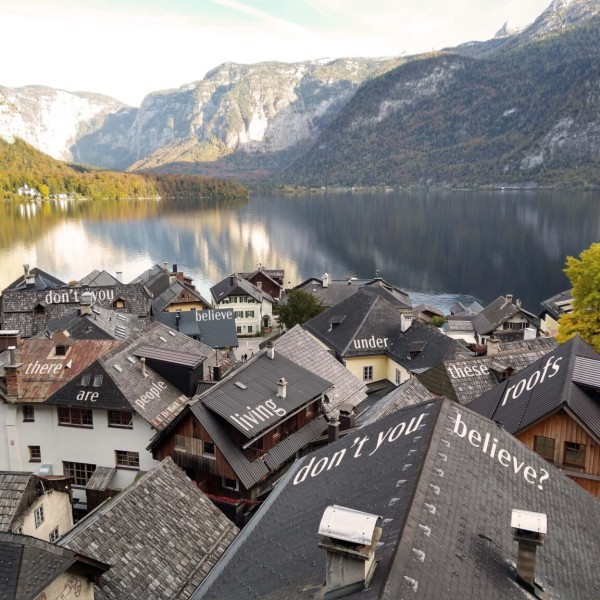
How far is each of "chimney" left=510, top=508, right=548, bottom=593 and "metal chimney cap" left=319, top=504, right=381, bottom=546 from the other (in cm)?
306

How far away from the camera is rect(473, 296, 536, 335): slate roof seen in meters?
68.3

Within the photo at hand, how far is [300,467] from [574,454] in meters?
12.8

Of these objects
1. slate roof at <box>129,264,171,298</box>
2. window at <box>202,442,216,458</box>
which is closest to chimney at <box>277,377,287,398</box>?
window at <box>202,442,216,458</box>

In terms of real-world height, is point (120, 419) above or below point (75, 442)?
above

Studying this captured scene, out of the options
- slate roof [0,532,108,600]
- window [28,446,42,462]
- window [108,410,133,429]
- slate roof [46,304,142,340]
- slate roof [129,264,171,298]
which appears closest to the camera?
slate roof [0,532,108,600]

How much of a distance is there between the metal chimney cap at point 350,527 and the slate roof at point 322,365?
23931 mm

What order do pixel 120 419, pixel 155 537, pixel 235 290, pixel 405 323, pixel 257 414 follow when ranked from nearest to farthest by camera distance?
pixel 155 537 < pixel 257 414 < pixel 120 419 < pixel 405 323 < pixel 235 290

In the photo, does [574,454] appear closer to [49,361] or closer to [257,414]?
[257,414]

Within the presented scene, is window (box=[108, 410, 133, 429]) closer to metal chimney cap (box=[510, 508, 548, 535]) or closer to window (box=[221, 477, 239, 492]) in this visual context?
window (box=[221, 477, 239, 492])

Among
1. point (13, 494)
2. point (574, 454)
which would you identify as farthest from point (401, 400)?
point (13, 494)

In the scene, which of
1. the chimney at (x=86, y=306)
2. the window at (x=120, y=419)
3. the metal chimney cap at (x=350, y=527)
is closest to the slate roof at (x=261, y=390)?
the window at (x=120, y=419)

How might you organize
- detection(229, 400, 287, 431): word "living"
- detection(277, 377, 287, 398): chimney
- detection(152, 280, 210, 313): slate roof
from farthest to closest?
detection(152, 280, 210, 313): slate roof, detection(277, 377, 287, 398): chimney, detection(229, 400, 287, 431): word "living"

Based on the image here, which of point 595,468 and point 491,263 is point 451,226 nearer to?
point 491,263

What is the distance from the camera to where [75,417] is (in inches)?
1180
